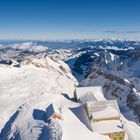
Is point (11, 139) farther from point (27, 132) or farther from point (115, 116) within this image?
point (115, 116)

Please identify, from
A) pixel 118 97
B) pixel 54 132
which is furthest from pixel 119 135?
pixel 118 97

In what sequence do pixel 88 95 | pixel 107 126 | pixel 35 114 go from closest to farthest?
1. pixel 107 126
2. pixel 35 114
3. pixel 88 95

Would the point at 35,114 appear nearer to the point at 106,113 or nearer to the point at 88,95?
the point at 106,113

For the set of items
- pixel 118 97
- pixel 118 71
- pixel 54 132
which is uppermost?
pixel 54 132

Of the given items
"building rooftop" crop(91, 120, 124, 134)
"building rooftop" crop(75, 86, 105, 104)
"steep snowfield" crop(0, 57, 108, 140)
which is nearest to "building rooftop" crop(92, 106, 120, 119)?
"building rooftop" crop(91, 120, 124, 134)

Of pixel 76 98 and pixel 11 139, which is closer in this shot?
pixel 11 139

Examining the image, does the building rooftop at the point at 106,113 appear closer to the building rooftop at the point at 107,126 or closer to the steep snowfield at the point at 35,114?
the building rooftop at the point at 107,126

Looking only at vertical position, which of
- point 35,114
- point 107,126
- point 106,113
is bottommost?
point 107,126

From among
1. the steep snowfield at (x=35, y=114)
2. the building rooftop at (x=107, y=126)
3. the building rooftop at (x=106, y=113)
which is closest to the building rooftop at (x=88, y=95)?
the steep snowfield at (x=35, y=114)

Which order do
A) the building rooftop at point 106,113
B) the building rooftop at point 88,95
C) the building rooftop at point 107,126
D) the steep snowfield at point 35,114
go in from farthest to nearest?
the building rooftop at point 88,95 → the building rooftop at point 106,113 → the building rooftop at point 107,126 → the steep snowfield at point 35,114

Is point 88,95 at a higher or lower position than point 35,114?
lower

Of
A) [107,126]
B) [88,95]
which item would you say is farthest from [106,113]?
[88,95]
